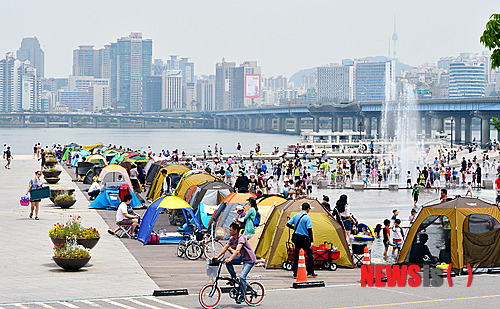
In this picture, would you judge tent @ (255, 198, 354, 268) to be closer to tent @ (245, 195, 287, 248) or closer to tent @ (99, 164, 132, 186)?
tent @ (245, 195, 287, 248)

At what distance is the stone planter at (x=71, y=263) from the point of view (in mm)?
15672

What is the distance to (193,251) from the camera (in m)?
17.9

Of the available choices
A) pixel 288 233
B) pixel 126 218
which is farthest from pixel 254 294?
pixel 126 218

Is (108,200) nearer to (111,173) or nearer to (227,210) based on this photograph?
(111,173)

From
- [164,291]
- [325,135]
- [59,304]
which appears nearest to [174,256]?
[164,291]

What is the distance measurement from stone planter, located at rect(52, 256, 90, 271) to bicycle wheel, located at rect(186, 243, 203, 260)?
279 cm

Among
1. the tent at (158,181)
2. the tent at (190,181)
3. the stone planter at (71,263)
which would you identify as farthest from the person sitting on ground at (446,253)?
the tent at (158,181)

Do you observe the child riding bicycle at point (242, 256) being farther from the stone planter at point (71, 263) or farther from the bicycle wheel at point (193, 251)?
the bicycle wheel at point (193, 251)

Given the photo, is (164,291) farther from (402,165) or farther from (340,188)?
(402,165)

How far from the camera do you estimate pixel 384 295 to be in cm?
1370

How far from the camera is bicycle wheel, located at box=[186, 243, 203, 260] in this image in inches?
701

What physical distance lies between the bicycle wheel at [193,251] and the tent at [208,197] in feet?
17.6

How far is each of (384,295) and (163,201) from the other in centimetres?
879

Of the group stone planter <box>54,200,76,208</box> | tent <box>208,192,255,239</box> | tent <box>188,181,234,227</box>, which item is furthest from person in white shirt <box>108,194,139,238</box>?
stone planter <box>54,200,76,208</box>
